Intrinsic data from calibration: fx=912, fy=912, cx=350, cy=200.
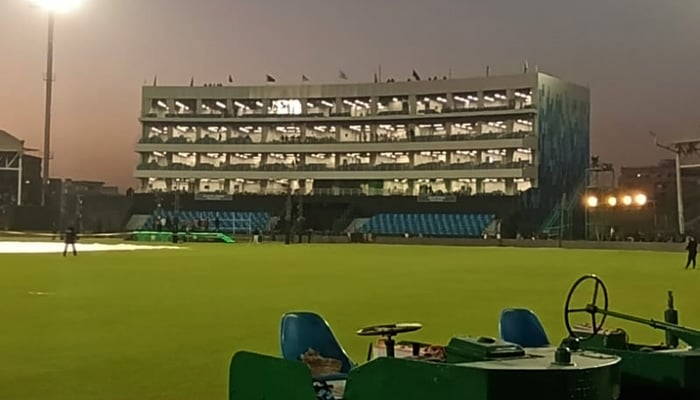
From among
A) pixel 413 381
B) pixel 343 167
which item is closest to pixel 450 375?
pixel 413 381

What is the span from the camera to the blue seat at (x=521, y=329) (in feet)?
25.3

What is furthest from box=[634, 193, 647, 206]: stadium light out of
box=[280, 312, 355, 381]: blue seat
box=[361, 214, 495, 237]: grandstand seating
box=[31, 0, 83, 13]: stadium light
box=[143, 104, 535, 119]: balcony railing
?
box=[280, 312, 355, 381]: blue seat

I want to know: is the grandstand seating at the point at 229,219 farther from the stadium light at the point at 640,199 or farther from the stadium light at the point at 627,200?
the stadium light at the point at 640,199

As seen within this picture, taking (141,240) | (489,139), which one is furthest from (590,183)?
(141,240)

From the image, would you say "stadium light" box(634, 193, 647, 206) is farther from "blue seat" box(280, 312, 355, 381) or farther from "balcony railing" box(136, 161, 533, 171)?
"blue seat" box(280, 312, 355, 381)

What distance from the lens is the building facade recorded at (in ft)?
313

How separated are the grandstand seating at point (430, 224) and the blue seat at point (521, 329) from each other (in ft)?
244

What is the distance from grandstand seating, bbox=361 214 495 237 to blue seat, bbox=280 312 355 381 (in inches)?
2950

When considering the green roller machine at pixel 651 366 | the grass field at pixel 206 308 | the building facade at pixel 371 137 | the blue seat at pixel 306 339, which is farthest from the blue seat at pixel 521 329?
the building facade at pixel 371 137

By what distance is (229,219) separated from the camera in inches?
3556

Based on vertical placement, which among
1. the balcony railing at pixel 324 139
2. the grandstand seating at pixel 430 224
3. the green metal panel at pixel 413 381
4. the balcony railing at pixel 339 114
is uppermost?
the balcony railing at pixel 339 114

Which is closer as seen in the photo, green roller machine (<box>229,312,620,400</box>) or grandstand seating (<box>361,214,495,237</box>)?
green roller machine (<box>229,312,620,400</box>)

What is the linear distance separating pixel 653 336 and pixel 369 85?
307 ft

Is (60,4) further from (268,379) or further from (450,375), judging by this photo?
(450,375)
